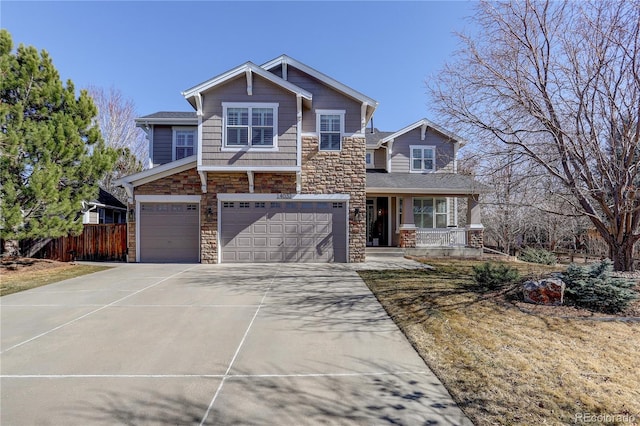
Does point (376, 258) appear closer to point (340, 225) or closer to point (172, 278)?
point (340, 225)

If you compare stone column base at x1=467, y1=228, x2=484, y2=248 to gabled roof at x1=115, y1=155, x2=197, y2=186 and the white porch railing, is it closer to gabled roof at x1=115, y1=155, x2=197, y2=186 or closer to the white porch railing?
the white porch railing

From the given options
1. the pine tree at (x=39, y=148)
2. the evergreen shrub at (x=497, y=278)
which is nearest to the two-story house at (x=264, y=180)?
the pine tree at (x=39, y=148)

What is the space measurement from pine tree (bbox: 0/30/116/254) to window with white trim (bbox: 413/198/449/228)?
47.6 feet

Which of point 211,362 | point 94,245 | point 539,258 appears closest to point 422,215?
point 539,258

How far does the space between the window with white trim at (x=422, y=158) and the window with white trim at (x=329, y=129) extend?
6.27m

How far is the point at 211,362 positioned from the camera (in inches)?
154

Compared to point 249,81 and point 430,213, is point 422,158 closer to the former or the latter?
point 430,213

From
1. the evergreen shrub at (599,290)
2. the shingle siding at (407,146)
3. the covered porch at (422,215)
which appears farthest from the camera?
the shingle siding at (407,146)

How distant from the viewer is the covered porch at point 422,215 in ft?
48.7

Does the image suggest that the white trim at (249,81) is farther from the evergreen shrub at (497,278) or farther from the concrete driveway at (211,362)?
the evergreen shrub at (497,278)

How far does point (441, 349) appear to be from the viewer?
4230 millimetres

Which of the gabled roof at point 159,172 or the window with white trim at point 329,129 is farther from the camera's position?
the window with white trim at point 329,129

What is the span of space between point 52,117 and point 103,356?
35.0 feet

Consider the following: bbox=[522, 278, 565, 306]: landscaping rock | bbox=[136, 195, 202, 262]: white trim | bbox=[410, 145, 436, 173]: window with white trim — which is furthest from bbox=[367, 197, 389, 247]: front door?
bbox=[522, 278, 565, 306]: landscaping rock
